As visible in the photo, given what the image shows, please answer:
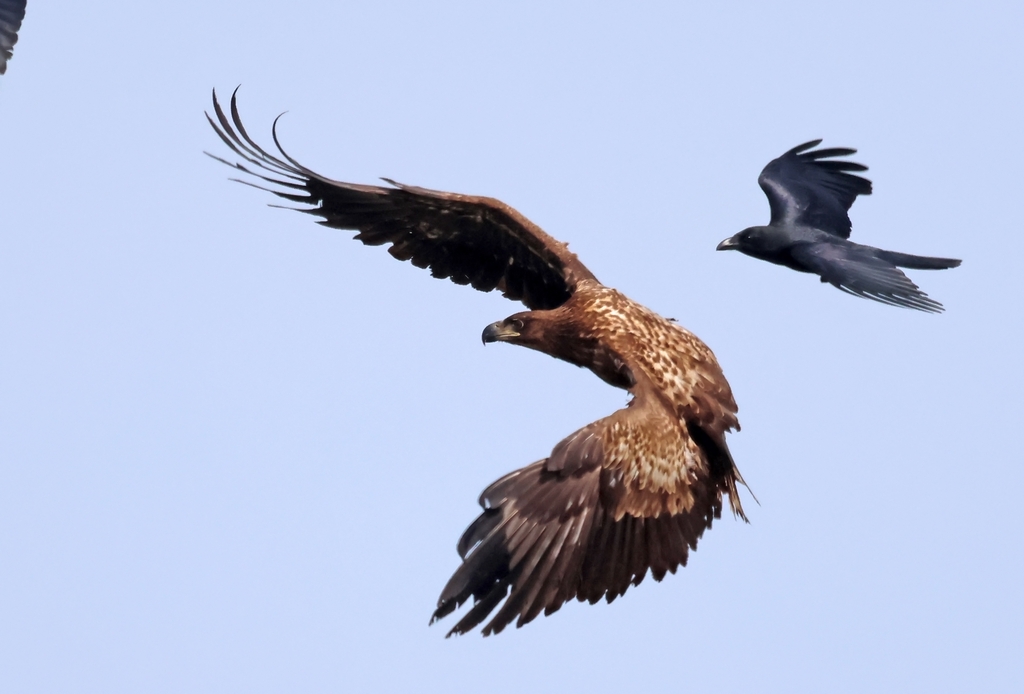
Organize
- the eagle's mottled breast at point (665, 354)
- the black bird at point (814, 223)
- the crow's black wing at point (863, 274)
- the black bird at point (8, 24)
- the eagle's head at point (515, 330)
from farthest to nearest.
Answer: the black bird at point (814, 223) → the black bird at point (8, 24) → the crow's black wing at point (863, 274) → the eagle's head at point (515, 330) → the eagle's mottled breast at point (665, 354)

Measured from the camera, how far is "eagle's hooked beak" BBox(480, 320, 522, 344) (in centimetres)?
1121

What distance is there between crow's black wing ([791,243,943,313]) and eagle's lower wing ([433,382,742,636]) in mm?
2510

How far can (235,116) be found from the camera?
10922 mm

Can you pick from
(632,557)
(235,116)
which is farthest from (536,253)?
(632,557)

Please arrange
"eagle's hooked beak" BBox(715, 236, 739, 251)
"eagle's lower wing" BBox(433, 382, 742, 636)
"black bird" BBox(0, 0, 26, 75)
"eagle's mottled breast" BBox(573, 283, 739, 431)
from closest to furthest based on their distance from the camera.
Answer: "eagle's lower wing" BBox(433, 382, 742, 636) → "eagle's mottled breast" BBox(573, 283, 739, 431) → "black bird" BBox(0, 0, 26, 75) → "eagle's hooked beak" BBox(715, 236, 739, 251)

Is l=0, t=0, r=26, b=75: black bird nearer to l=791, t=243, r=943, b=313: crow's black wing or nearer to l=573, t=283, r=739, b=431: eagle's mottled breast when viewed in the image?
l=573, t=283, r=739, b=431: eagle's mottled breast

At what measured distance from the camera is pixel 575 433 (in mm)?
9141

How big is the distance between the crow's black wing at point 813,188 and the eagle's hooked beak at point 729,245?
728 mm

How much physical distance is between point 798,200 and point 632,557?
5764 mm

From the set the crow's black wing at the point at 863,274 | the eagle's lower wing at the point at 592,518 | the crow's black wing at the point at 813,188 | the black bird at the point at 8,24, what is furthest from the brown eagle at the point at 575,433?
the crow's black wing at the point at 813,188

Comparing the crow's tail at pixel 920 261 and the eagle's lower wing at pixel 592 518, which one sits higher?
the crow's tail at pixel 920 261

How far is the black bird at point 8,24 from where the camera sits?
12.3 metres

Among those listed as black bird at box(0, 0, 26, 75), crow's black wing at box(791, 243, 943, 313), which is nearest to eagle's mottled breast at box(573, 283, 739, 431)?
crow's black wing at box(791, 243, 943, 313)

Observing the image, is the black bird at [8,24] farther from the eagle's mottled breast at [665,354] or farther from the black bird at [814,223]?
the black bird at [814,223]
